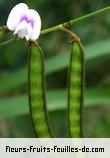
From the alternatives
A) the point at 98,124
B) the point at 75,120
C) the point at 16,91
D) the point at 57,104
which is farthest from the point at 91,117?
the point at 75,120

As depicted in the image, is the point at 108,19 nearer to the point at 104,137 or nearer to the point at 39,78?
the point at 104,137

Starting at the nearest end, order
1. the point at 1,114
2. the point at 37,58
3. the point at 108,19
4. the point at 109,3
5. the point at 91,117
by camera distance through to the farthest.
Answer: the point at 37,58 → the point at 1,114 → the point at 109,3 → the point at 108,19 → the point at 91,117

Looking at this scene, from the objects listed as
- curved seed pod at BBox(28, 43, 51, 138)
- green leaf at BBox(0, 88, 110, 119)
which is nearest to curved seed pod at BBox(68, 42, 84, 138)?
curved seed pod at BBox(28, 43, 51, 138)

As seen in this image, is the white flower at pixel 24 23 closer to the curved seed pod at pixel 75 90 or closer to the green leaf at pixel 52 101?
the curved seed pod at pixel 75 90

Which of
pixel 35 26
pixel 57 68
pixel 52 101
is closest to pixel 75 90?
pixel 35 26

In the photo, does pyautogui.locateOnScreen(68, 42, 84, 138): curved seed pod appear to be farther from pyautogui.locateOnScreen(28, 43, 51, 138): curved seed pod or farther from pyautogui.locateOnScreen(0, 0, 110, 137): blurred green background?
pyautogui.locateOnScreen(0, 0, 110, 137): blurred green background

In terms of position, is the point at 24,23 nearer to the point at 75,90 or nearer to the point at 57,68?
the point at 75,90

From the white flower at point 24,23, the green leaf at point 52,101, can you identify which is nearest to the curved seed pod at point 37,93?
the white flower at point 24,23
